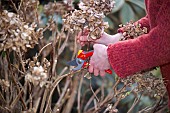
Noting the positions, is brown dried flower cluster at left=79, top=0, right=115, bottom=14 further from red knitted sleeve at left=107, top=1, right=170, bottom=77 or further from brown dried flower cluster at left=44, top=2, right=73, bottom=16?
brown dried flower cluster at left=44, top=2, right=73, bottom=16

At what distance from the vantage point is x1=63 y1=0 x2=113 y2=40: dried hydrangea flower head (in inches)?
31.6

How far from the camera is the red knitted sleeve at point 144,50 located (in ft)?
2.78

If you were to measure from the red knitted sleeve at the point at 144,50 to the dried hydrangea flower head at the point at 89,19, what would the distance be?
82mm

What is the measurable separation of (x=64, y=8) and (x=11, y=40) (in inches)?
26.6

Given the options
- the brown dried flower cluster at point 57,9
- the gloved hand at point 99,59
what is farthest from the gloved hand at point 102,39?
the brown dried flower cluster at point 57,9

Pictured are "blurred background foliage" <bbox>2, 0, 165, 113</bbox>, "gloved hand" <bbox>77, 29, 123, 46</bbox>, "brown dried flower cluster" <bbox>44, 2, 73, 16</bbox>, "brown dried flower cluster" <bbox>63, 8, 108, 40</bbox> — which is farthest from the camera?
"blurred background foliage" <bbox>2, 0, 165, 113</bbox>

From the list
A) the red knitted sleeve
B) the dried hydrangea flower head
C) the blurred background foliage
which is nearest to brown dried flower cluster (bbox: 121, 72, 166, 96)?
the red knitted sleeve

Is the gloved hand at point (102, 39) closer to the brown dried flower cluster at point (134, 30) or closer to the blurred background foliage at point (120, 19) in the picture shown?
the brown dried flower cluster at point (134, 30)

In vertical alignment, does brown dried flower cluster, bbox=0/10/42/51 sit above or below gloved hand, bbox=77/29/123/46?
above

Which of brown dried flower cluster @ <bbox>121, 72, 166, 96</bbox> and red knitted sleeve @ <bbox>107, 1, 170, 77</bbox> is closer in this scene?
red knitted sleeve @ <bbox>107, 1, 170, 77</bbox>

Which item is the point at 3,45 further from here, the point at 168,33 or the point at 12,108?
the point at 168,33

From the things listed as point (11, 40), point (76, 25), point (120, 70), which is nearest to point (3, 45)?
point (11, 40)

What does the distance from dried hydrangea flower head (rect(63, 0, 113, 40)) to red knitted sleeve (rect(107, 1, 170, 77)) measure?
82 mm

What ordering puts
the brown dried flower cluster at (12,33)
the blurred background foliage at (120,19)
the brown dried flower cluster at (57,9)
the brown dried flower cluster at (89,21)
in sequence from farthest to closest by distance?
the blurred background foliage at (120,19) → the brown dried flower cluster at (57,9) → the brown dried flower cluster at (89,21) → the brown dried flower cluster at (12,33)
